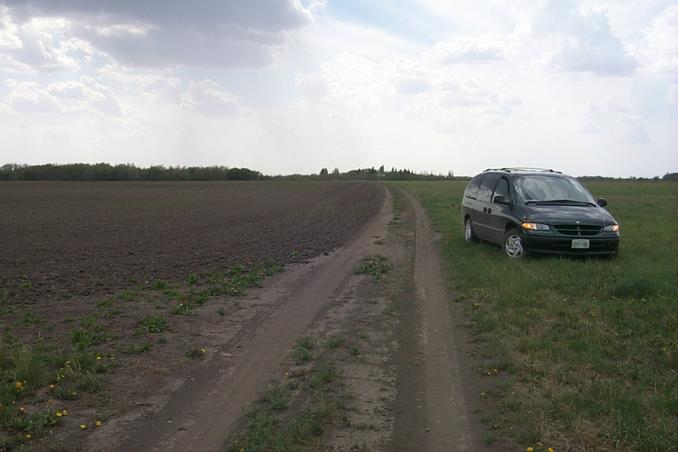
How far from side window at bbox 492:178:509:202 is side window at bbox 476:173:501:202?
0.23m

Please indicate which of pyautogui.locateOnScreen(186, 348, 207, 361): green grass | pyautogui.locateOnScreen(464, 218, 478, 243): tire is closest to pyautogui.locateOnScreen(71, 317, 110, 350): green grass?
pyautogui.locateOnScreen(186, 348, 207, 361): green grass

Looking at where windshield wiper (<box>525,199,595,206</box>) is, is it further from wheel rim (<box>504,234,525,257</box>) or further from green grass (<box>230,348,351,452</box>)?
green grass (<box>230,348,351,452</box>)

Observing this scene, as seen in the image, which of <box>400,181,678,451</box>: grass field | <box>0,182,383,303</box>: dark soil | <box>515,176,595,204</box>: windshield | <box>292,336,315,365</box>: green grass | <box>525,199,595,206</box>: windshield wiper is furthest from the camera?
<box>515,176,595,204</box>: windshield

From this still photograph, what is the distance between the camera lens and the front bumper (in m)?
11.4

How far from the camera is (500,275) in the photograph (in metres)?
9.97

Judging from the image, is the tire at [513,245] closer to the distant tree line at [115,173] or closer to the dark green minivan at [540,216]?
the dark green minivan at [540,216]

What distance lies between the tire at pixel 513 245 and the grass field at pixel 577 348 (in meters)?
0.39

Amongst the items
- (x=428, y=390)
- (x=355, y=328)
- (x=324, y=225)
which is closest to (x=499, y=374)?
(x=428, y=390)

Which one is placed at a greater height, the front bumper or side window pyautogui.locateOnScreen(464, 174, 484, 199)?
side window pyautogui.locateOnScreen(464, 174, 484, 199)

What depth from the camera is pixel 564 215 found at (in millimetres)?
11633

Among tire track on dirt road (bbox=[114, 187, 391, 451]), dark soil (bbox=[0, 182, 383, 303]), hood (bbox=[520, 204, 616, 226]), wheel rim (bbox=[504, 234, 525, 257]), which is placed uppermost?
hood (bbox=[520, 204, 616, 226])

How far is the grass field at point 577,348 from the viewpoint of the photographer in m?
4.36

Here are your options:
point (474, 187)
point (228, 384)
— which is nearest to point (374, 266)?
point (474, 187)

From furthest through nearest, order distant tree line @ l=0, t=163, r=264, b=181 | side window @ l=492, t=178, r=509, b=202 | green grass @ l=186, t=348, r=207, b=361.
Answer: distant tree line @ l=0, t=163, r=264, b=181 → side window @ l=492, t=178, r=509, b=202 → green grass @ l=186, t=348, r=207, b=361
